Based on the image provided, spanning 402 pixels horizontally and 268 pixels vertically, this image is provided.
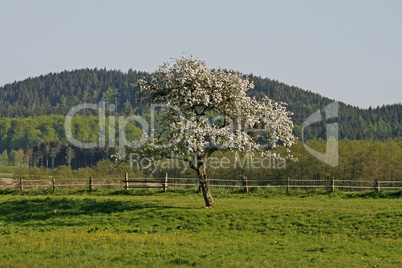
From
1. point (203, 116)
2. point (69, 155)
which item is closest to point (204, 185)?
point (203, 116)

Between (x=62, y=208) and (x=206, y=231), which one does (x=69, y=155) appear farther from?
(x=206, y=231)

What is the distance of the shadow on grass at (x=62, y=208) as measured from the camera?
30.3 meters

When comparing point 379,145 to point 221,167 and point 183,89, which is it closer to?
point 221,167

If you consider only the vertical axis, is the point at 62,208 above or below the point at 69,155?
below

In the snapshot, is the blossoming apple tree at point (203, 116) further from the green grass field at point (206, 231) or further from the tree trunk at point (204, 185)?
the green grass field at point (206, 231)

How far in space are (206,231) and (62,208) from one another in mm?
12523

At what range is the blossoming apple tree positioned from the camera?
95.8ft

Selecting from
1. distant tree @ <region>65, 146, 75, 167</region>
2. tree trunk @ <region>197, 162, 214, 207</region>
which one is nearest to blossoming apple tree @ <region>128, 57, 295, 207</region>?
tree trunk @ <region>197, 162, 214, 207</region>

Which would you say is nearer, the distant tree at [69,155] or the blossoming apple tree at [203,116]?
the blossoming apple tree at [203,116]

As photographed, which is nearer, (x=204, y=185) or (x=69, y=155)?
(x=204, y=185)

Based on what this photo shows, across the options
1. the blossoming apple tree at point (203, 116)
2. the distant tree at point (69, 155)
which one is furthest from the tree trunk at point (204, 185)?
the distant tree at point (69, 155)

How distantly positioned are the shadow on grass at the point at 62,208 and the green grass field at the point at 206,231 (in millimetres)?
70

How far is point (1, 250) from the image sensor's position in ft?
62.7

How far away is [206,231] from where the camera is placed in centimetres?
2520
